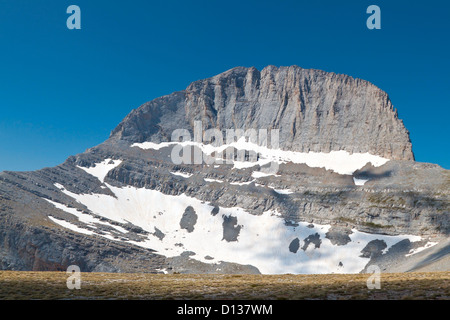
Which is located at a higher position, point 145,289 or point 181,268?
point 145,289

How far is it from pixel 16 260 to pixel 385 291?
518 feet

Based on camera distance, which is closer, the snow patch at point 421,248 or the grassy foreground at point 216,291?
the grassy foreground at point 216,291

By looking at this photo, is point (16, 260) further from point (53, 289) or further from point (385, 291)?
point (385, 291)

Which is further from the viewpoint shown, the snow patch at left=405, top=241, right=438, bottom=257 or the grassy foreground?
the snow patch at left=405, top=241, right=438, bottom=257

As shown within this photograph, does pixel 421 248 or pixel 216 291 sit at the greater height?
pixel 216 291

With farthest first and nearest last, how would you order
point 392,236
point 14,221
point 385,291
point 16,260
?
point 392,236 → point 14,221 → point 16,260 → point 385,291

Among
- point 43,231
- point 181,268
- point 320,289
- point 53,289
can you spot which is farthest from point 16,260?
point 320,289

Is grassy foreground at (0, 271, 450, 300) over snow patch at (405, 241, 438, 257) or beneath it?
over

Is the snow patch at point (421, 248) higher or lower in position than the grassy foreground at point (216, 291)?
lower

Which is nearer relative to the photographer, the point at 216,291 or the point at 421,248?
the point at 216,291
